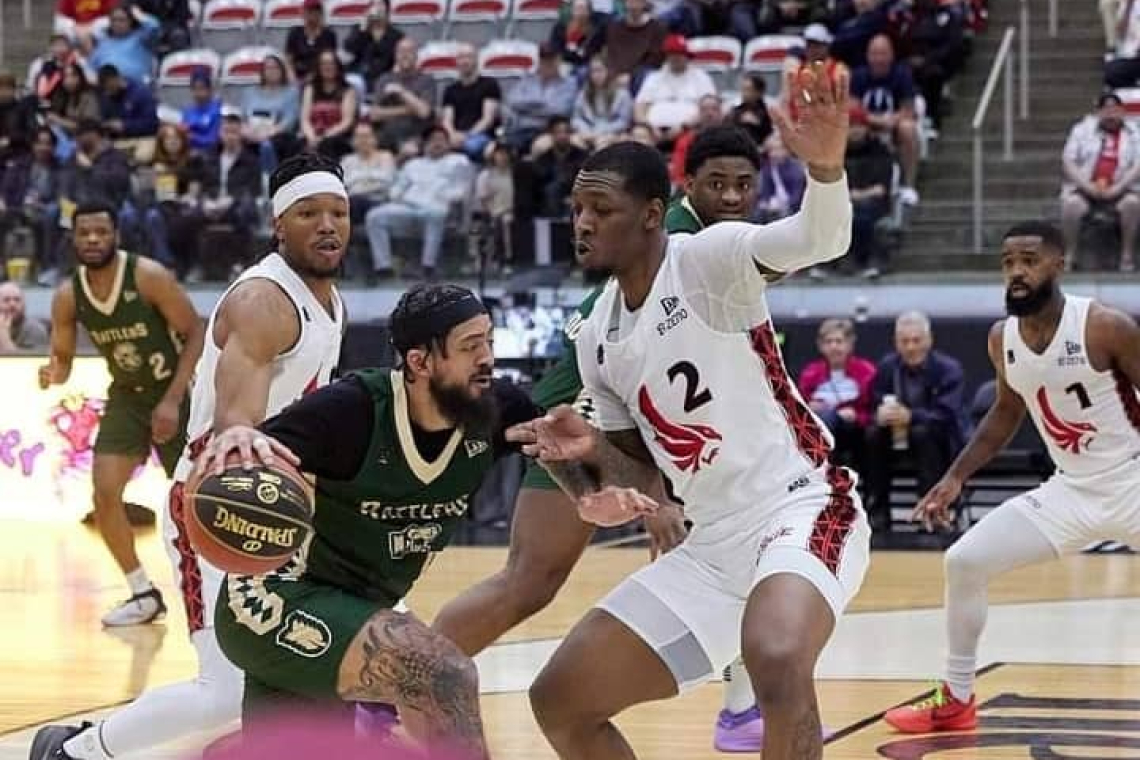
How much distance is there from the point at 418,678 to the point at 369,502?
1.72ft

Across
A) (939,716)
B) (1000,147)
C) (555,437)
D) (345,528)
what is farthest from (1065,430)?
(1000,147)

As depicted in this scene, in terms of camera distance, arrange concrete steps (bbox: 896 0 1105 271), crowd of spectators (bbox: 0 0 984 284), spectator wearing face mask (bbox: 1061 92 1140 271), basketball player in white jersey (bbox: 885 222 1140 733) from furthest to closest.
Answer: crowd of spectators (bbox: 0 0 984 284), concrete steps (bbox: 896 0 1105 271), spectator wearing face mask (bbox: 1061 92 1140 271), basketball player in white jersey (bbox: 885 222 1140 733)

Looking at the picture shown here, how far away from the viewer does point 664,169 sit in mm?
5738

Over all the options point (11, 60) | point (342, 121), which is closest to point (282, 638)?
point (342, 121)

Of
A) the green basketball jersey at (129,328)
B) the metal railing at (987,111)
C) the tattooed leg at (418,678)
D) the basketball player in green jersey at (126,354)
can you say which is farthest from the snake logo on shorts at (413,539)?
the metal railing at (987,111)

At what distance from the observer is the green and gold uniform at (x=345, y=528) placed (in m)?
5.22

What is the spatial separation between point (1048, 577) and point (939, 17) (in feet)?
20.5

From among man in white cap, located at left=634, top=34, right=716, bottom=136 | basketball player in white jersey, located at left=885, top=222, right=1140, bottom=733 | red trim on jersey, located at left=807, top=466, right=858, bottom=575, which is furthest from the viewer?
man in white cap, located at left=634, top=34, right=716, bottom=136

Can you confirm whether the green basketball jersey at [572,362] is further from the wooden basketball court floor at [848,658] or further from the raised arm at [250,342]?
the wooden basketball court floor at [848,658]

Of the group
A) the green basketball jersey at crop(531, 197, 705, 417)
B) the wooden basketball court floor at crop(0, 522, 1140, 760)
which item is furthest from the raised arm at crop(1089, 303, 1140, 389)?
the green basketball jersey at crop(531, 197, 705, 417)

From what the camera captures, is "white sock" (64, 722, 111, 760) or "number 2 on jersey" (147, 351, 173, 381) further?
"number 2 on jersey" (147, 351, 173, 381)

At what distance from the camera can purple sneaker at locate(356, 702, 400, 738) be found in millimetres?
6045

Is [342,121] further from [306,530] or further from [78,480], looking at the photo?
[306,530]

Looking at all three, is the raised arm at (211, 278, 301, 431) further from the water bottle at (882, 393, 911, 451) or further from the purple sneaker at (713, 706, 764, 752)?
the water bottle at (882, 393, 911, 451)
